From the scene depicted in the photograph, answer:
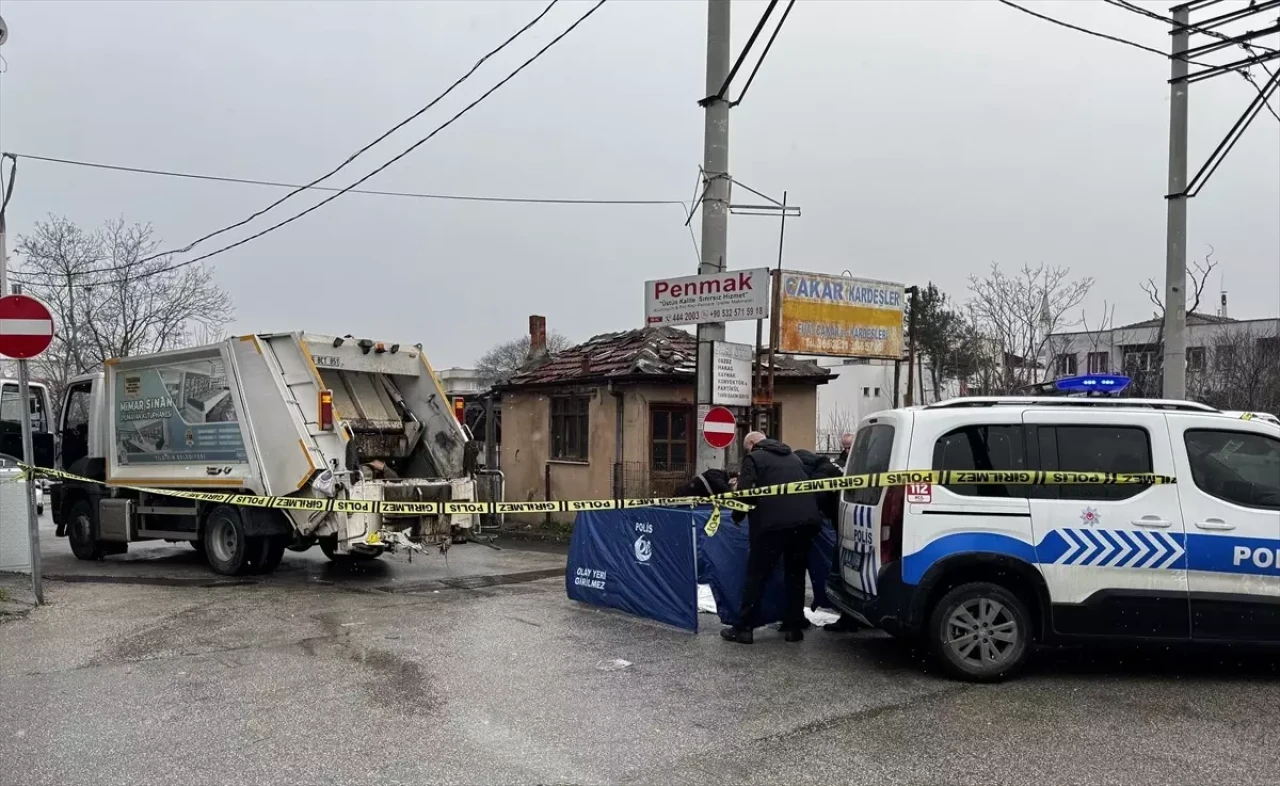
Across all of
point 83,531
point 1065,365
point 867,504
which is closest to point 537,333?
point 83,531

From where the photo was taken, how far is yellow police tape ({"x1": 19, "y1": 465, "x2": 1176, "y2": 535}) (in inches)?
241

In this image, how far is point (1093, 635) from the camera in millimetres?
6070

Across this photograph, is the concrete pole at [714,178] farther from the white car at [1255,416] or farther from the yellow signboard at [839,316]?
the white car at [1255,416]

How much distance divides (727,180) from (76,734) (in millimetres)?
7948

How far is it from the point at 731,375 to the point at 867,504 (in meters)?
4.10

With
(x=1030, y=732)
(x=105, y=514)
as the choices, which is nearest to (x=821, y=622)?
(x=1030, y=732)

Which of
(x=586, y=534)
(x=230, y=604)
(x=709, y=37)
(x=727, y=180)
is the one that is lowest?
(x=230, y=604)

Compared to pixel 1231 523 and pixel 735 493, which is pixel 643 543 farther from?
pixel 1231 523

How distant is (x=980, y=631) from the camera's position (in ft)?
20.2

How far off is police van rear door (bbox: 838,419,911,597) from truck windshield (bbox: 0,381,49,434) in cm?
1280

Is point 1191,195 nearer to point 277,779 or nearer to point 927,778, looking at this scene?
point 927,778

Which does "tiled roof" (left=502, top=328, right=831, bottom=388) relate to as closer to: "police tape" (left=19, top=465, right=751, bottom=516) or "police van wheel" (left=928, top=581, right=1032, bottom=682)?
"police tape" (left=19, top=465, right=751, bottom=516)

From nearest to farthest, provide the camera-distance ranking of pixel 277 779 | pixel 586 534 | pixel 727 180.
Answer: pixel 277 779 < pixel 586 534 < pixel 727 180

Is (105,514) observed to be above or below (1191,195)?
below
